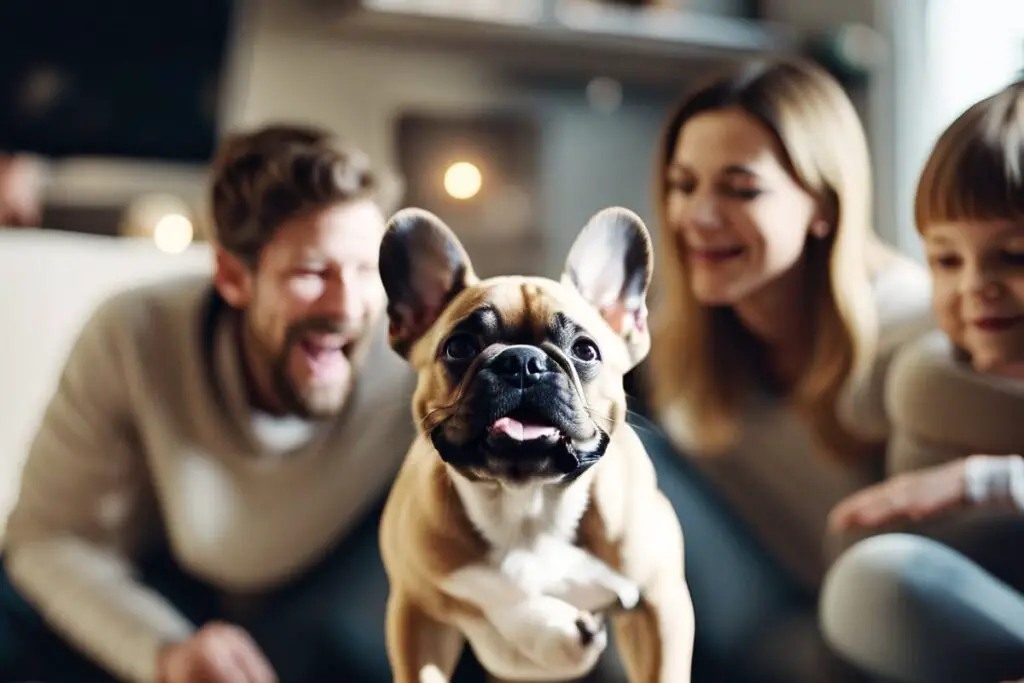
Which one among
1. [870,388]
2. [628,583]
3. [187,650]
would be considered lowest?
[187,650]

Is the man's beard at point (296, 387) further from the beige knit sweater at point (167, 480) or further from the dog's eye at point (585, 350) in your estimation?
the dog's eye at point (585, 350)

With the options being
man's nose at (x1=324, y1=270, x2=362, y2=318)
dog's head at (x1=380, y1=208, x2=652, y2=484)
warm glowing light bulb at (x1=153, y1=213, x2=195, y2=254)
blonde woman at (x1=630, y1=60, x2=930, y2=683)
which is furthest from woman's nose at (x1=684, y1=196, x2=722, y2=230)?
warm glowing light bulb at (x1=153, y1=213, x2=195, y2=254)

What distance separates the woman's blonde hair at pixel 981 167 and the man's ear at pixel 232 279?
41 cm

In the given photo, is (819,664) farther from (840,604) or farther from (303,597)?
(303,597)

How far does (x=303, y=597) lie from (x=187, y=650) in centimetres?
8

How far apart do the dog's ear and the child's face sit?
0.28 meters

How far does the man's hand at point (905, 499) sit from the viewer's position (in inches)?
19.6

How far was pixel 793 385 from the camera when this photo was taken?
55cm

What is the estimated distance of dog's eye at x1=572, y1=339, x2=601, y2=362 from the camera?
0.40 m

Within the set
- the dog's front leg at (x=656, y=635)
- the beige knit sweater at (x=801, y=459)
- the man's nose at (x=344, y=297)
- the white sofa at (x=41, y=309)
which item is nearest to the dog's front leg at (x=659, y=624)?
the dog's front leg at (x=656, y=635)

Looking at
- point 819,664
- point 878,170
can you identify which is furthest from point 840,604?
point 878,170

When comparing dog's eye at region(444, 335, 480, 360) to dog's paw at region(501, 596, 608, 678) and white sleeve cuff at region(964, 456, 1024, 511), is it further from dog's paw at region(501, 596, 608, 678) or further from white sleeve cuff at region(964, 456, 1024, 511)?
white sleeve cuff at region(964, 456, 1024, 511)

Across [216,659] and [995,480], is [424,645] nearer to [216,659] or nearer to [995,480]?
[216,659]

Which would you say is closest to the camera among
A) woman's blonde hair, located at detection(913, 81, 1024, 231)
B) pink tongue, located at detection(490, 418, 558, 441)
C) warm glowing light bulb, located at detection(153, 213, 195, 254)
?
pink tongue, located at detection(490, 418, 558, 441)
